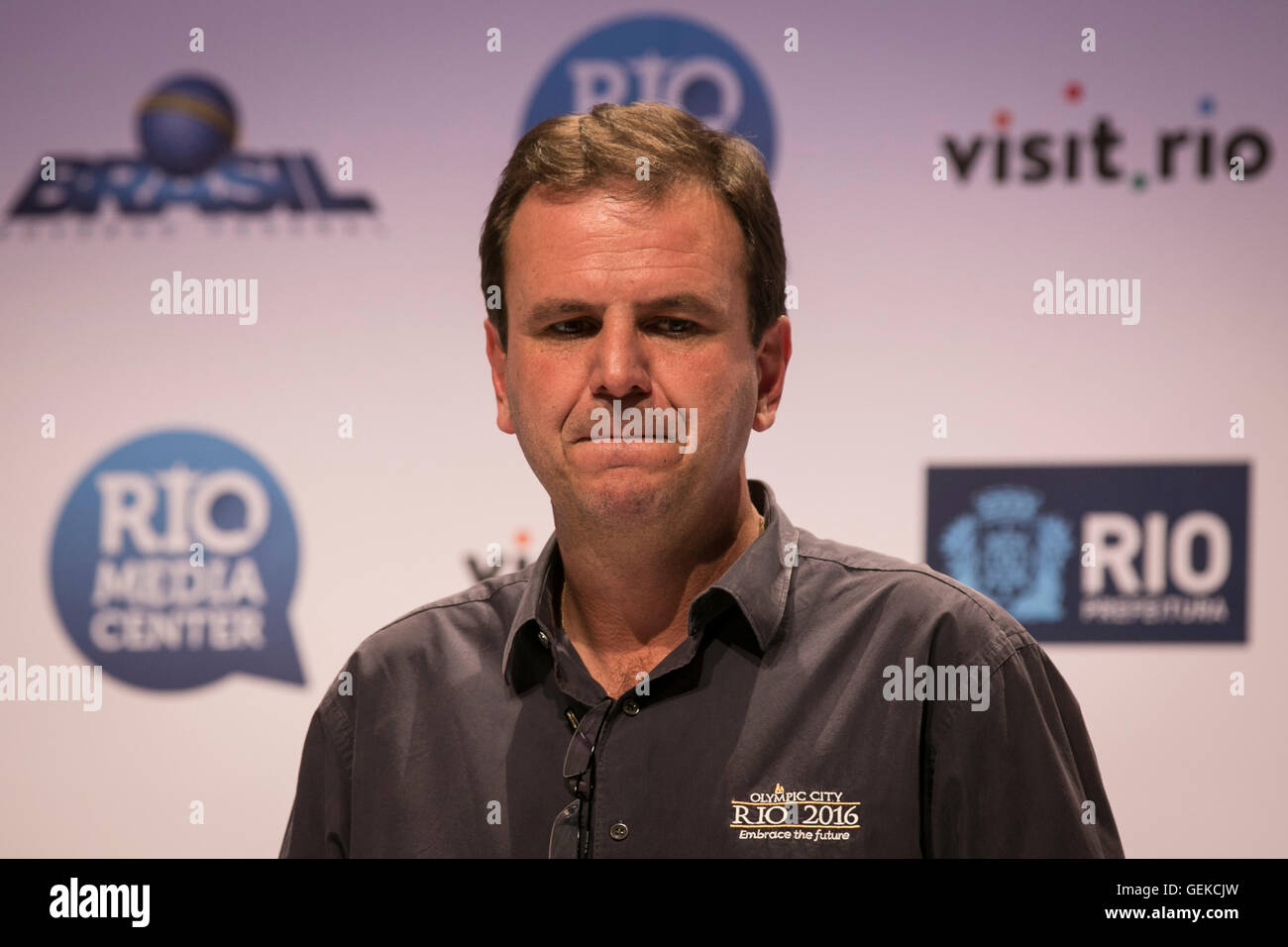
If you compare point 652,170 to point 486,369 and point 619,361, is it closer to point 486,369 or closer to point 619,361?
point 619,361

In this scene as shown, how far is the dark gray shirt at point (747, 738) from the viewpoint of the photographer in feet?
5.12

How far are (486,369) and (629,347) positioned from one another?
5.13ft

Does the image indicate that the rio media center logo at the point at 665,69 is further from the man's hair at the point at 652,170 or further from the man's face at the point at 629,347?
the man's face at the point at 629,347

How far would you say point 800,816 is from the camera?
1.56 meters

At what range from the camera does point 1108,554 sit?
309 centimetres

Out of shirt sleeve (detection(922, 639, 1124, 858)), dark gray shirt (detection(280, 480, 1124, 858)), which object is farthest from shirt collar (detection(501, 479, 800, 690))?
shirt sleeve (detection(922, 639, 1124, 858))

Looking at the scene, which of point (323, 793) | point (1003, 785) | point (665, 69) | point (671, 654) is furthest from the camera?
point (665, 69)

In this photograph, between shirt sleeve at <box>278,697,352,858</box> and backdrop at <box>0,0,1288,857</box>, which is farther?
backdrop at <box>0,0,1288,857</box>

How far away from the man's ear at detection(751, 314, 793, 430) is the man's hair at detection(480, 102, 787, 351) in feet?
0.08

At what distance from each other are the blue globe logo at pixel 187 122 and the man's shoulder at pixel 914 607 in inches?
83.9

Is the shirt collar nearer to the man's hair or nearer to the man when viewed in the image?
the man

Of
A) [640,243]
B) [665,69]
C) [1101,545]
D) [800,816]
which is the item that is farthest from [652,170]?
[1101,545]

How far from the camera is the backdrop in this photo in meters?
3.09
